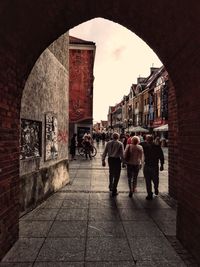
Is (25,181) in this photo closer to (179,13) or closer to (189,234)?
(189,234)

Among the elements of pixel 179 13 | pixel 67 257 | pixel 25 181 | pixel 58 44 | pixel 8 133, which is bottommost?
pixel 67 257

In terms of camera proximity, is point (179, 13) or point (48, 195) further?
point (48, 195)

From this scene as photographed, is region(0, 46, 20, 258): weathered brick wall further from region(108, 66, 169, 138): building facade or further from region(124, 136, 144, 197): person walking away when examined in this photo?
region(108, 66, 169, 138): building facade

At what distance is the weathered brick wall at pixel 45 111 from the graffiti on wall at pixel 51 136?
170 mm

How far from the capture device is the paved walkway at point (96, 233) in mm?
4035

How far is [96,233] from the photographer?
16.5 feet

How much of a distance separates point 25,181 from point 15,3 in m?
3.61

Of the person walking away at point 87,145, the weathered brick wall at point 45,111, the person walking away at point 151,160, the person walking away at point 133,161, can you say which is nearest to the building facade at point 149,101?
the person walking away at point 87,145

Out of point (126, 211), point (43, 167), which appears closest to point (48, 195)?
point (43, 167)

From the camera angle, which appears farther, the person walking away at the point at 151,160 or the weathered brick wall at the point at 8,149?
the person walking away at the point at 151,160

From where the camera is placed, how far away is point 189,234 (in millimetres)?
4297

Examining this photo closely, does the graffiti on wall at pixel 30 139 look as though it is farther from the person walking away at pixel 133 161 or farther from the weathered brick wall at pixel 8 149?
the person walking away at pixel 133 161

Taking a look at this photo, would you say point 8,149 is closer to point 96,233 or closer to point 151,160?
point 96,233

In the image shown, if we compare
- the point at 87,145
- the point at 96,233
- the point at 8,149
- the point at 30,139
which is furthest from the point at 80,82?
the point at 8,149
